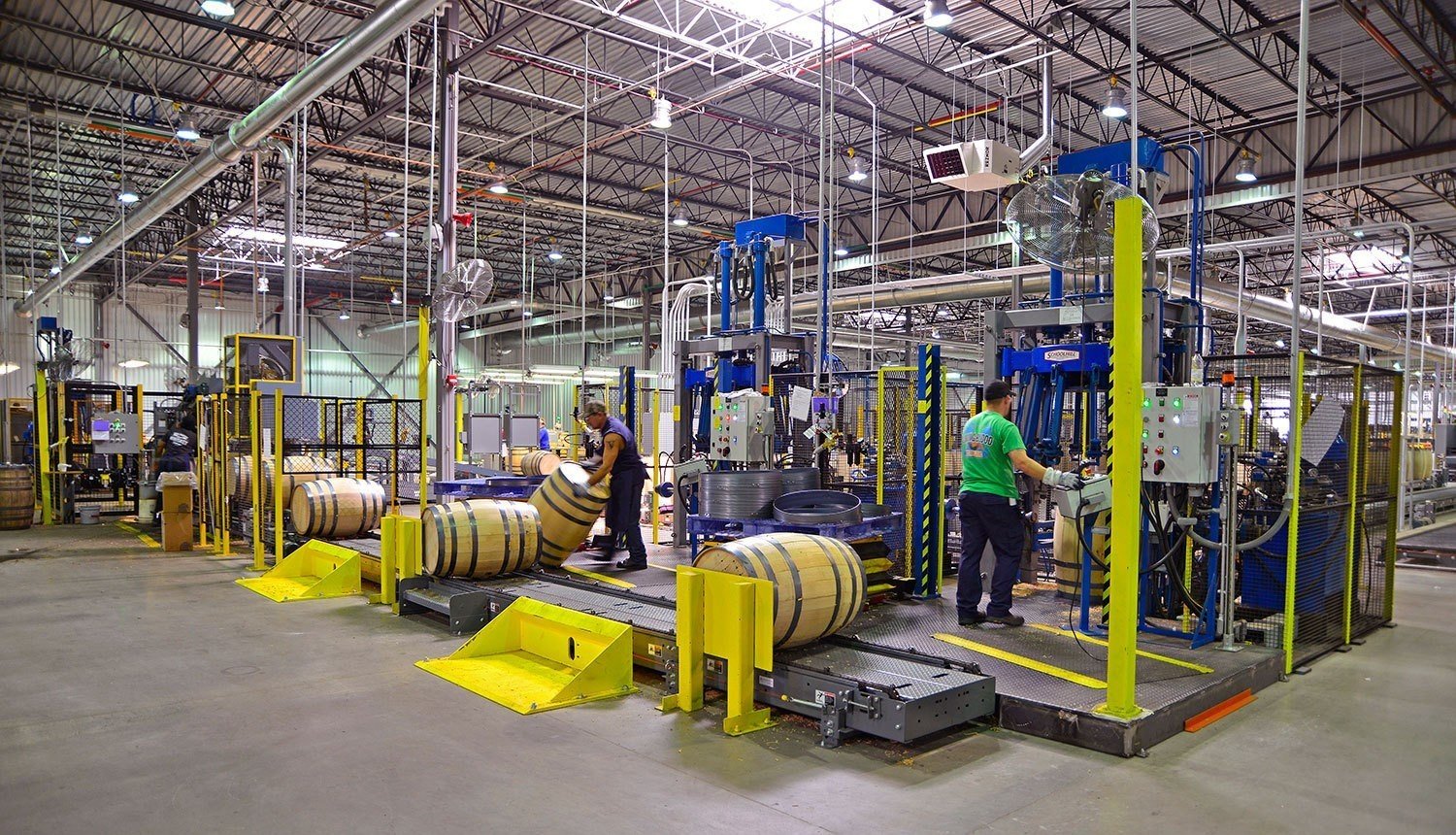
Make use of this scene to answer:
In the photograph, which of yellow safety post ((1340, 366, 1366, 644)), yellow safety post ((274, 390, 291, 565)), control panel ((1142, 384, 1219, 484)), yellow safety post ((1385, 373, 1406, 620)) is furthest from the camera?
yellow safety post ((274, 390, 291, 565))

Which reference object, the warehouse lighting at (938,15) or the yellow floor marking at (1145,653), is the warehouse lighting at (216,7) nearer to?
the warehouse lighting at (938,15)

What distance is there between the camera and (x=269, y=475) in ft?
41.7

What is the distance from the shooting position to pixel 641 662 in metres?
6.27

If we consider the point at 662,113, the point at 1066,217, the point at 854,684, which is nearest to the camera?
the point at 854,684

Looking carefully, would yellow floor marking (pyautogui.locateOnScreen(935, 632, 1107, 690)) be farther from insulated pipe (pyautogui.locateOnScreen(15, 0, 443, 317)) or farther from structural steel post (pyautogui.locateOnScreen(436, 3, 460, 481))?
structural steel post (pyautogui.locateOnScreen(436, 3, 460, 481))

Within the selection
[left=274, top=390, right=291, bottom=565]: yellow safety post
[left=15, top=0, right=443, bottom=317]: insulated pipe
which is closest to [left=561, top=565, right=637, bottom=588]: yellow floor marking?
[left=274, top=390, right=291, bottom=565]: yellow safety post

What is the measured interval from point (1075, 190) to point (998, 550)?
8.42 feet

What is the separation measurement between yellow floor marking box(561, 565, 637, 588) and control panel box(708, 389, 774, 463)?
58.9 inches

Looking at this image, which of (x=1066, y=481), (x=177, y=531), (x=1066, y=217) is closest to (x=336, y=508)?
(x=177, y=531)

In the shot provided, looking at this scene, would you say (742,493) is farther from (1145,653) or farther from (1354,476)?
(1354,476)

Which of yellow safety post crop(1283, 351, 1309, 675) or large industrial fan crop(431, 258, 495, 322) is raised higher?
large industrial fan crop(431, 258, 495, 322)

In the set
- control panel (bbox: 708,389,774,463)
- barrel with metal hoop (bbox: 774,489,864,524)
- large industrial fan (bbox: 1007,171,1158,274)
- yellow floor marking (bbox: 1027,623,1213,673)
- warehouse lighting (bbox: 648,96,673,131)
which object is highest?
warehouse lighting (bbox: 648,96,673,131)

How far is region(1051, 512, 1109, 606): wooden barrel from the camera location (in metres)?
7.21

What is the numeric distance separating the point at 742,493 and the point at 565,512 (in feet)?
6.34
